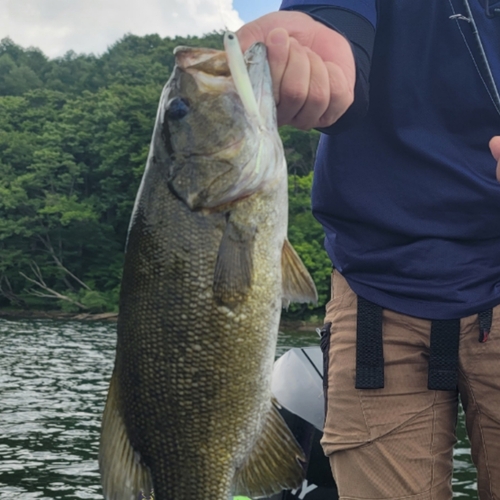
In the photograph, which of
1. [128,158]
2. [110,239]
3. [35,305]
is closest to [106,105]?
[128,158]

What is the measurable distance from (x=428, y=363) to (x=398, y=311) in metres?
0.19

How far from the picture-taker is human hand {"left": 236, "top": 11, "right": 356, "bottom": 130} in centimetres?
160

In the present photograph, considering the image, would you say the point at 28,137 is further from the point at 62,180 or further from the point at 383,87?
the point at 383,87

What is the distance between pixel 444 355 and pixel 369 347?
0.78 ft

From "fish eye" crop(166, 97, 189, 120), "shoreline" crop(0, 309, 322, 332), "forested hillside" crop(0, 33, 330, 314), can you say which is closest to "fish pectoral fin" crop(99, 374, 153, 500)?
"fish eye" crop(166, 97, 189, 120)

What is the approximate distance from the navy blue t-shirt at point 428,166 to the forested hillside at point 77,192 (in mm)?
35175

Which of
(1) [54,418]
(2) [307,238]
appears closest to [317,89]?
(1) [54,418]

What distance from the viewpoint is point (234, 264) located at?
5.94ft

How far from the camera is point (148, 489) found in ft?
6.24

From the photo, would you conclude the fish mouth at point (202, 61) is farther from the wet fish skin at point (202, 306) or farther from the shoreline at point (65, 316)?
the shoreline at point (65, 316)

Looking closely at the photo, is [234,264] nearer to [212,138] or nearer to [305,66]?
[212,138]

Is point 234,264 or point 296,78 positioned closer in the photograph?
point 296,78

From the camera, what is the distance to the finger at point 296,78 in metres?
1.59

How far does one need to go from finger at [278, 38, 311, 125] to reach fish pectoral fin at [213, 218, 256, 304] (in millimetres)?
344
